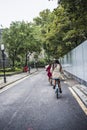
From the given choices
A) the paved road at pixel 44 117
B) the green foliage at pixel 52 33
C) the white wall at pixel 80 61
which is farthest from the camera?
the white wall at pixel 80 61

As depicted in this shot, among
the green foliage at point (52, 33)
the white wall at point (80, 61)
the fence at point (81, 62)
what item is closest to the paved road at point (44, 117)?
the green foliage at point (52, 33)

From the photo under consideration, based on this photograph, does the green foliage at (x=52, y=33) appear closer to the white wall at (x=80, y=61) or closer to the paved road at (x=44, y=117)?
the white wall at (x=80, y=61)

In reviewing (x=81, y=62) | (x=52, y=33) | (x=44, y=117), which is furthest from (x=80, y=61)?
(x=52, y=33)

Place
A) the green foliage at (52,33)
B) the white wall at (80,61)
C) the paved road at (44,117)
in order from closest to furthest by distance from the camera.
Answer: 1. the paved road at (44,117)
2. the green foliage at (52,33)
3. the white wall at (80,61)

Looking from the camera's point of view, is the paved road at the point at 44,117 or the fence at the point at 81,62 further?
the fence at the point at 81,62

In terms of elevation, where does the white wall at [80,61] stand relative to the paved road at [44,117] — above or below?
above

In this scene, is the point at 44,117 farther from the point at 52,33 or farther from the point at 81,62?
the point at 52,33

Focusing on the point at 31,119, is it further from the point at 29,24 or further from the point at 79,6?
the point at 29,24

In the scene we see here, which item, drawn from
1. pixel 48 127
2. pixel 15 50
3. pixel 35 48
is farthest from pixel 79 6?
pixel 35 48

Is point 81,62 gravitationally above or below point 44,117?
above

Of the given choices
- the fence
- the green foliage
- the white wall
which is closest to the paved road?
the green foliage

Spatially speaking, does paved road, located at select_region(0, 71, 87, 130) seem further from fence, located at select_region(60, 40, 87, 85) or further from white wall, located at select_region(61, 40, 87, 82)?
fence, located at select_region(60, 40, 87, 85)

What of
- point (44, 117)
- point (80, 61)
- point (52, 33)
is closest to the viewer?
point (44, 117)

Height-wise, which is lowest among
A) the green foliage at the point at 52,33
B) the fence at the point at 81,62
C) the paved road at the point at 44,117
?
the paved road at the point at 44,117
